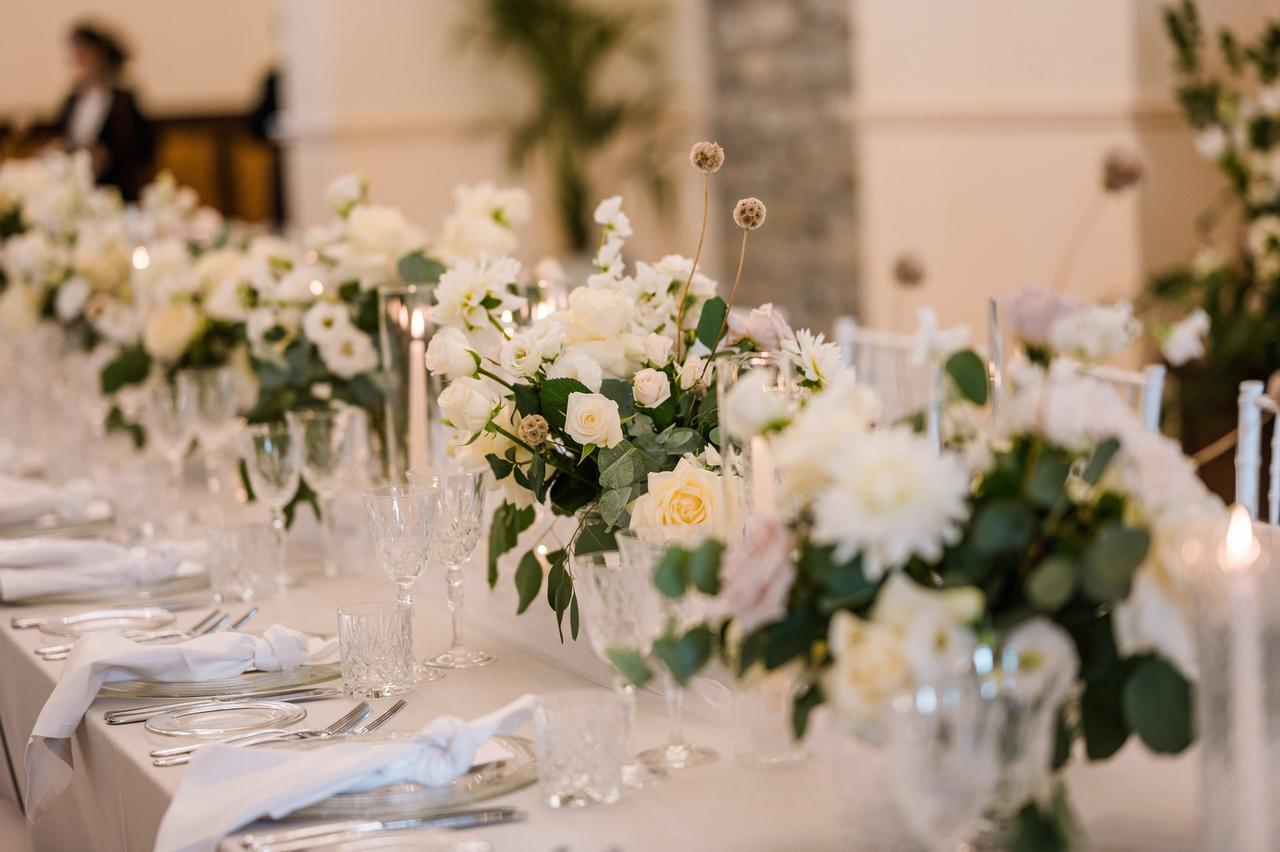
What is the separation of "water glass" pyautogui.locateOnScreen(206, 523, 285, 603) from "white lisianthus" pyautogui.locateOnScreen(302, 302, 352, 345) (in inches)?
15.4

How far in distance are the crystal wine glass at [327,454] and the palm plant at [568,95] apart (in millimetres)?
5157

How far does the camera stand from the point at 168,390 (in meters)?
2.51

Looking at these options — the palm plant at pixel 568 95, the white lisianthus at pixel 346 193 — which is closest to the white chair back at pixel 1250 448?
the white lisianthus at pixel 346 193

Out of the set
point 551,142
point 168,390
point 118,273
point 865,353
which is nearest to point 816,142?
point 551,142

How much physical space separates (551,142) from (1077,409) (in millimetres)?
6455

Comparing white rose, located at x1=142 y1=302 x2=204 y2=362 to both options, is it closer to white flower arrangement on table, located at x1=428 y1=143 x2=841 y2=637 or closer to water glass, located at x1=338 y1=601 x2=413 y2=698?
white flower arrangement on table, located at x1=428 y1=143 x2=841 y2=637

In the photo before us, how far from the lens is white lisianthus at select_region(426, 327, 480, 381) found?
66.6 inches

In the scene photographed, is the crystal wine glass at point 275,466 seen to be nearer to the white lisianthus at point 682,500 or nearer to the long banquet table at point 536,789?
the long banquet table at point 536,789

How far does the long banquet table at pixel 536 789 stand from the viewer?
48.1 inches

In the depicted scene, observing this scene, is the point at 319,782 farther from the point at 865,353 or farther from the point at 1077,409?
the point at 865,353

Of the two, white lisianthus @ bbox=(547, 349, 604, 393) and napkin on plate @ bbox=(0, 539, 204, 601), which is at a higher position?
white lisianthus @ bbox=(547, 349, 604, 393)

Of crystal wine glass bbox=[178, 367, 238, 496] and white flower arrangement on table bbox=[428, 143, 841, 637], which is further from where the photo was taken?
crystal wine glass bbox=[178, 367, 238, 496]

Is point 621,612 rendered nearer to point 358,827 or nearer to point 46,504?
point 358,827

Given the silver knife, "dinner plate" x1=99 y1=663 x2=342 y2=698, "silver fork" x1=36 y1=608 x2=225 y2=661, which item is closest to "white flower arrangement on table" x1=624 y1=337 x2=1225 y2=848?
the silver knife
